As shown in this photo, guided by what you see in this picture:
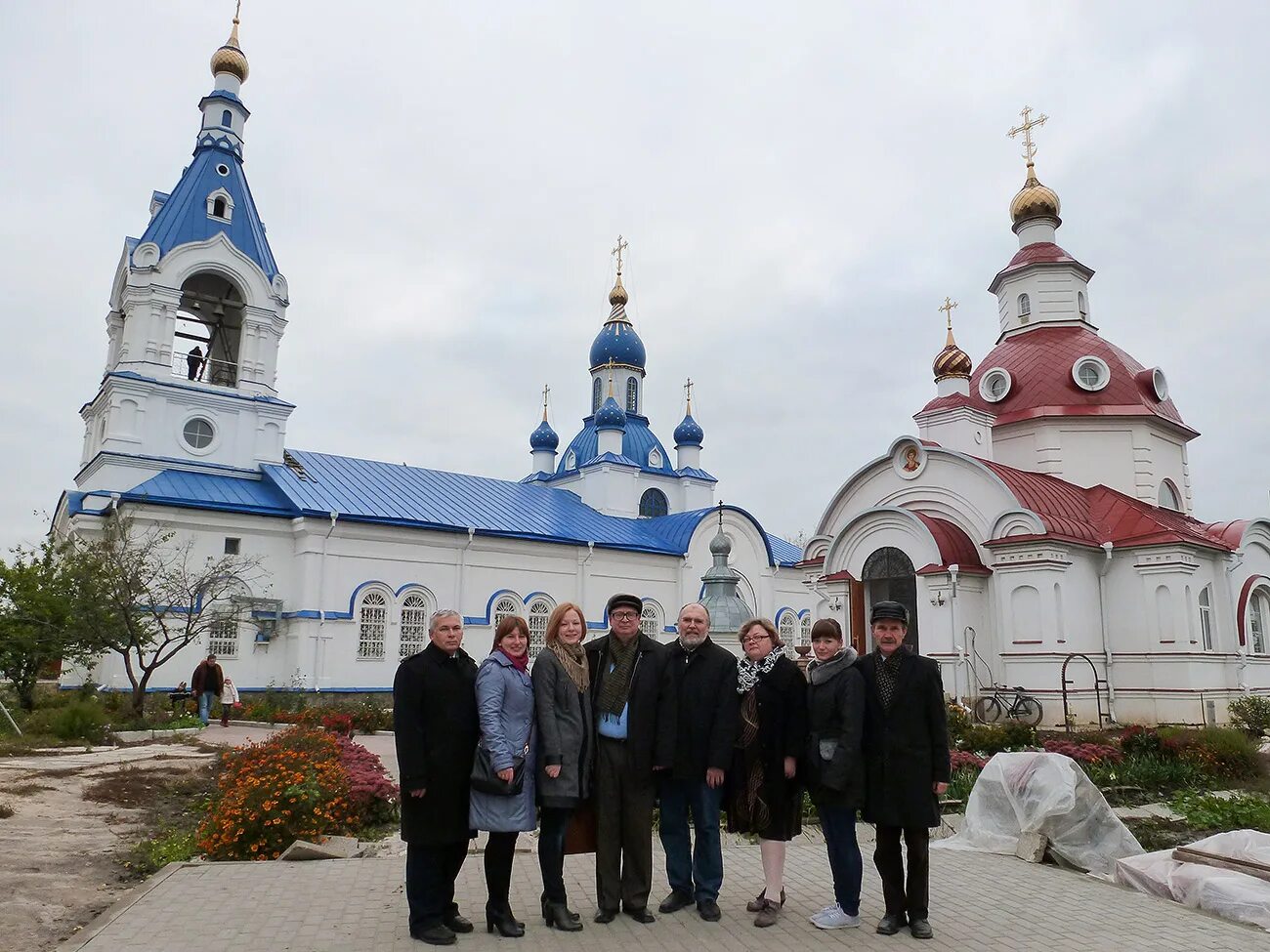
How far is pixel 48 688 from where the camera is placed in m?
22.2

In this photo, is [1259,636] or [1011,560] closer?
[1011,560]

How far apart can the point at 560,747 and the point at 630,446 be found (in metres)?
30.7

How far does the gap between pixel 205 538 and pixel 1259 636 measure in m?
24.5

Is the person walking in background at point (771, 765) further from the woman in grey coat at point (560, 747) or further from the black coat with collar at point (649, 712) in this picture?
the woman in grey coat at point (560, 747)

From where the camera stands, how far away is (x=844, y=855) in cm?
541

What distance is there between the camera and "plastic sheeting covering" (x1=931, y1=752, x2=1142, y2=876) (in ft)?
23.1

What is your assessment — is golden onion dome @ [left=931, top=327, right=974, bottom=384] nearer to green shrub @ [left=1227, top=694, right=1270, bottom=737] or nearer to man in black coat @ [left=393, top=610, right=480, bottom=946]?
green shrub @ [left=1227, top=694, right=1270, bottom=737]

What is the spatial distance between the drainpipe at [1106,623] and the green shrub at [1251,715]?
1.95m

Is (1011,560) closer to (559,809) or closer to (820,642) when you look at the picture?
(820,642)

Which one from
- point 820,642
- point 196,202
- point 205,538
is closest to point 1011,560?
point 820,642

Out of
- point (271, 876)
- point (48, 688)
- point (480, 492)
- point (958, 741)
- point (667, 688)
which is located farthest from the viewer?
point (480, 492)

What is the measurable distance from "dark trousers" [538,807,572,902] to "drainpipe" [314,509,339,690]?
17.8 metres

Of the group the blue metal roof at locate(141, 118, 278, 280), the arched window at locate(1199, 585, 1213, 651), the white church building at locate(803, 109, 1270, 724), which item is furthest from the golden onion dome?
the blue metal roof at locate(141, 118, 278, 280)

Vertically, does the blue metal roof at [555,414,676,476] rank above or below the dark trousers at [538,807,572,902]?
above
